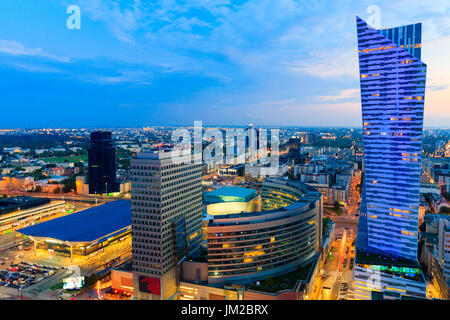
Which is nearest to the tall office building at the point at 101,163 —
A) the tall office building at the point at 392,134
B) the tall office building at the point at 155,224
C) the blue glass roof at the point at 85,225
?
the blue glass roof at the point at 85,225

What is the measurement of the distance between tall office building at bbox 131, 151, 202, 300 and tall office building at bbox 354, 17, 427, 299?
31.7 ft

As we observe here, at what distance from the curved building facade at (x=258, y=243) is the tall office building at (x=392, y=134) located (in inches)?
135

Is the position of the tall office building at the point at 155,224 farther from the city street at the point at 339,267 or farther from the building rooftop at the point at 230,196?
the building rooftop at the point at 230,196

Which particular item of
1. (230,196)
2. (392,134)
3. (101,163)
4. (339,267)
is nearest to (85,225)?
(230,196)

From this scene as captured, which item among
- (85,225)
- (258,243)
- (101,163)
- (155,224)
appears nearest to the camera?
(155,224)

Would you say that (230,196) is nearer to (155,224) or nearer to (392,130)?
(155,224)

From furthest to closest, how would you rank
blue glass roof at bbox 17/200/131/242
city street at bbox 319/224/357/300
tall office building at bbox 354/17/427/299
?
1. blue glass roof at bbox 17/200/131/242
2. tall office building at bbox 354/17/427/299
3. city street at bbox 319/224/357/300

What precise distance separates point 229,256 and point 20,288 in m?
10.4

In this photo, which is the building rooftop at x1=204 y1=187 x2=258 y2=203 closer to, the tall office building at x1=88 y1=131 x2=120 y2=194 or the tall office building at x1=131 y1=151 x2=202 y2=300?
the tall office building at x1=131 y1=151 x2=202 y2=300

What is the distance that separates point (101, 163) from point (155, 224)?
25.1 meters

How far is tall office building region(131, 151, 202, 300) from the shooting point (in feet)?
46.5

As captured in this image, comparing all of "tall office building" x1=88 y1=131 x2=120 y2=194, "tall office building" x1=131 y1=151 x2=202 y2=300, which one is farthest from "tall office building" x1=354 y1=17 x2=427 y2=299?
"tall office building" x1=88 y1=131 x2=120 y2=194

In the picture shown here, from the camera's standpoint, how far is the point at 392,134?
61.6 ft

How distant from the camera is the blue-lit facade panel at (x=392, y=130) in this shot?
59.5 ft
